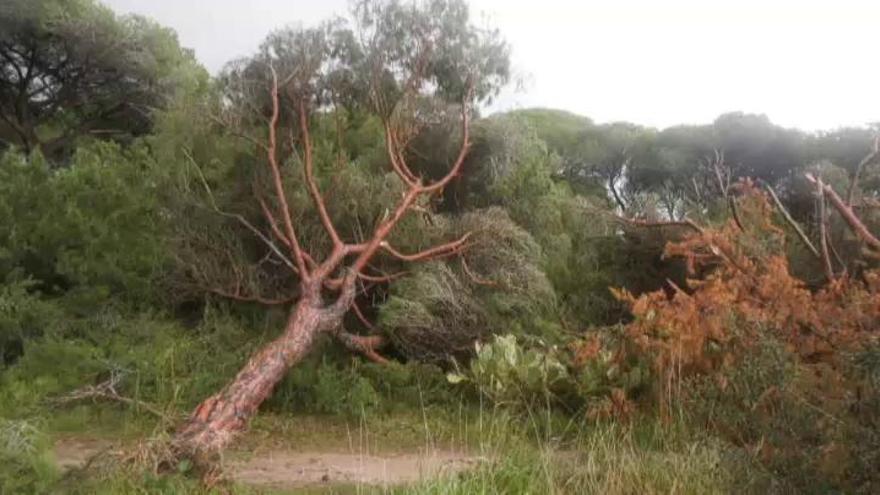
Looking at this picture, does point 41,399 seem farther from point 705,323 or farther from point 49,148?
point 49,148

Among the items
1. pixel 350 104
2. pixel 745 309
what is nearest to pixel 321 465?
pixel 745 309

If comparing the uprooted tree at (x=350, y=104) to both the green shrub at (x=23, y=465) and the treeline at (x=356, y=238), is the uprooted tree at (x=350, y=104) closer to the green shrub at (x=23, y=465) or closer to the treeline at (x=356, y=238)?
the treeline at (x=356, y=238)

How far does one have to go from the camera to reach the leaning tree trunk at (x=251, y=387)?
24.9 feet

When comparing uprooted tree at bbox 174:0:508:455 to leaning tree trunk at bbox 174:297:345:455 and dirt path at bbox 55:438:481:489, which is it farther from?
dirt path at bbox 55:438:481:489

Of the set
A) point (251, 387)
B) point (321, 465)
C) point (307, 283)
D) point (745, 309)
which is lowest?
point (321, 465)

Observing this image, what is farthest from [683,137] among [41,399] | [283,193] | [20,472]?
[20,472]

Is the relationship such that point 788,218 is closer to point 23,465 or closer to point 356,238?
point 356,238

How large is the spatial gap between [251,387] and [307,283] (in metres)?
1.87

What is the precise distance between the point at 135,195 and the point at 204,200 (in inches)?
51.6

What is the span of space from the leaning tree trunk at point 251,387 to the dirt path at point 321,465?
0.31 metres

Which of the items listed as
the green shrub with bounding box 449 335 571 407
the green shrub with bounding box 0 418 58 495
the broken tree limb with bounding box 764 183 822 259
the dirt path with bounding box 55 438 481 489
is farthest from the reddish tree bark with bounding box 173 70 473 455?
the broken tree limb with bounding box 764 183 822 259

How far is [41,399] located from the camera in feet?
31.7

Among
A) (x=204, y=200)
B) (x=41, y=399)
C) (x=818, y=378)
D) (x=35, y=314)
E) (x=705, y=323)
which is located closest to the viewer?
(x=818, y=378)

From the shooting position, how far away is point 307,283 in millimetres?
10602
